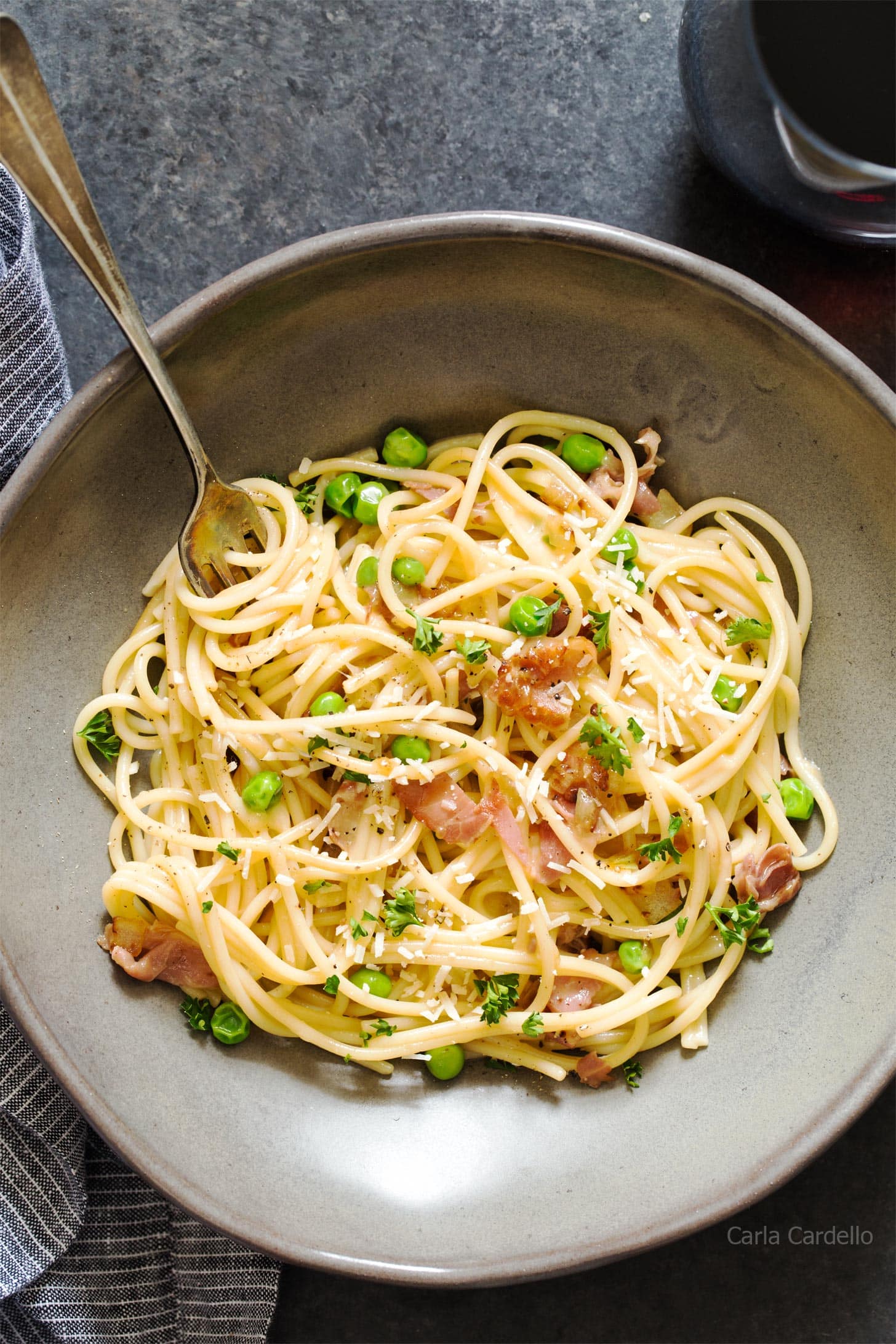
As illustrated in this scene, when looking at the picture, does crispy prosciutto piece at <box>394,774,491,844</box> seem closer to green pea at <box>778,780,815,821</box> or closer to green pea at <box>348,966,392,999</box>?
green pea at <box>348,966,392,999</box>

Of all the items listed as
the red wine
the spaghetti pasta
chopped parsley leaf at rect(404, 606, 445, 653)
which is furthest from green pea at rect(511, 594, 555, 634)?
the red wine

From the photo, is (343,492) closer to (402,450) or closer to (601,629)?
(402,450)

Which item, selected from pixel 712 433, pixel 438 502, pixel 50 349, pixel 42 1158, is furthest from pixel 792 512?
pixel 42 1158

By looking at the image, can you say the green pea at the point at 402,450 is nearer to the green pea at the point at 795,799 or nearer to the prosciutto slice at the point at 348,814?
the prosciutto slice at the point at 348,814

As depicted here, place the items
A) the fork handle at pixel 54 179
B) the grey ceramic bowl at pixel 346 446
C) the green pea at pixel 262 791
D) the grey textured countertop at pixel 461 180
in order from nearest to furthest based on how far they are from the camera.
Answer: the fork handle at pixel 54 179
the grey ceramic bowl at pixel 346 446
the green pea at pixel 262 791
the grey textured countertop at pixel 461 180

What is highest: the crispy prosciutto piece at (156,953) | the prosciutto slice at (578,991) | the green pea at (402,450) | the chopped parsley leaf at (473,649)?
the green pea at (402,450)

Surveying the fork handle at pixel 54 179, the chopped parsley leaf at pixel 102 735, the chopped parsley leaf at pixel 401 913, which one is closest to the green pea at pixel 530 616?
the chopped parsley leaf at pixel 401 913

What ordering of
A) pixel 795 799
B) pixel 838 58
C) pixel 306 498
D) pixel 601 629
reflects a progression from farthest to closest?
pixel 306 498, pixel 795 799, pixel 601 629, pixel 838 58

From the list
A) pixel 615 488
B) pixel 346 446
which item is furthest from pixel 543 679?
pixel 346 446
